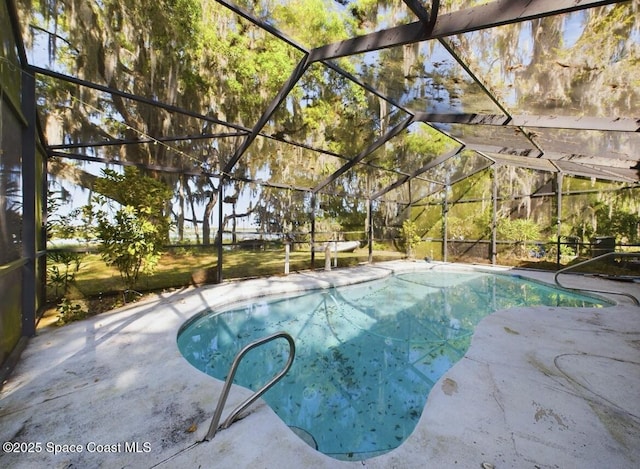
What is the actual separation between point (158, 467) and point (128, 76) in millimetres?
6537

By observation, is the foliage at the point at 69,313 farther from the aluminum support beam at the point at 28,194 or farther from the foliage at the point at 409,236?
the foliage at the point at 409,236

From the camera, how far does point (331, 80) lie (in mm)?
5711

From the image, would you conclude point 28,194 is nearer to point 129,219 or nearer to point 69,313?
point 129,219

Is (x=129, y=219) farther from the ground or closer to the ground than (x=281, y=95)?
closer to the ground

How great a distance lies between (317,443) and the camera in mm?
1901

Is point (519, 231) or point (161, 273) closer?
point (161, 273)

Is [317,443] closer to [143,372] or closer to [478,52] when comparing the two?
[143,372]

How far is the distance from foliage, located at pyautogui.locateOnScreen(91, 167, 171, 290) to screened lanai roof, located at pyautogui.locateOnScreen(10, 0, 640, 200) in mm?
695

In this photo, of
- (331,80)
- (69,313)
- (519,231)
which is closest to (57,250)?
(69,313)

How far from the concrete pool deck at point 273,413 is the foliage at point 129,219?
1175mm

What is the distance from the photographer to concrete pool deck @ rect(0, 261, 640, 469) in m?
1.33

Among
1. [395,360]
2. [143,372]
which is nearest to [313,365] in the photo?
[395,360]

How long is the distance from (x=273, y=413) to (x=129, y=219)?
11.8ft

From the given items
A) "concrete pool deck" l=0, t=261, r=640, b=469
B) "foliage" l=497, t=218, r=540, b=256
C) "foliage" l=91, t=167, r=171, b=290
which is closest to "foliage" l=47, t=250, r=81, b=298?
"foliage" l=91, t=167, r=171, b=290
